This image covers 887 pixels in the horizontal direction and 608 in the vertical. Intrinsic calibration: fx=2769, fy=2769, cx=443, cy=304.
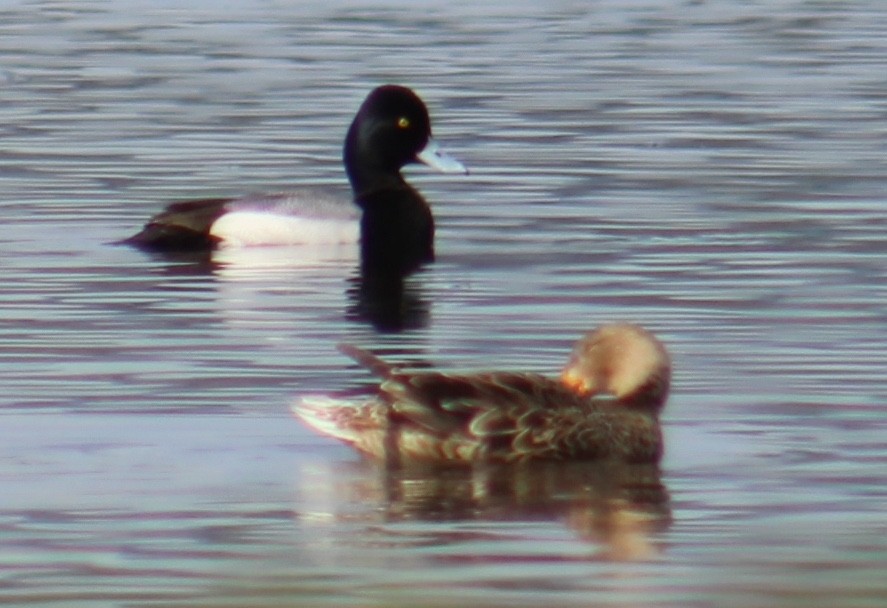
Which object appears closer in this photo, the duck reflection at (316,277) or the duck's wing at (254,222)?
the duck reflection at (316,277)

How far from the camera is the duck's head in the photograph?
17578 millimetres

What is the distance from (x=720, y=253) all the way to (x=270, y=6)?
17.6m

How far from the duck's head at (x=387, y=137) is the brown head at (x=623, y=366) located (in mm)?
7655

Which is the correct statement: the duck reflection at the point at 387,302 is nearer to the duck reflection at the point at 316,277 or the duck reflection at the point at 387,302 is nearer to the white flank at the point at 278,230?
the duck reflection at the point at 316,277

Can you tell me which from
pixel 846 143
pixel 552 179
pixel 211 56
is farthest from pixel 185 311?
pixel 211 56

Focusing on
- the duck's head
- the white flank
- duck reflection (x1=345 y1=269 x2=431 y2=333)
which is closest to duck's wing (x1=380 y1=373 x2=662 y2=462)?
duck reflection (x1=345 y1=269 x2=431 y2=333)

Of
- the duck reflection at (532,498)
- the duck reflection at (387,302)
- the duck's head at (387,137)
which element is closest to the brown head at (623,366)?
the duck reflection at (532,498)

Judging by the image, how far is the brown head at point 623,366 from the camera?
990 cm

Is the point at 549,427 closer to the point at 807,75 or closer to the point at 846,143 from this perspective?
the point at 846,143

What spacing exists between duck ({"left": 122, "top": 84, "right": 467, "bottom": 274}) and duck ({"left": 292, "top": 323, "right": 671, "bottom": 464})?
6.27 metres

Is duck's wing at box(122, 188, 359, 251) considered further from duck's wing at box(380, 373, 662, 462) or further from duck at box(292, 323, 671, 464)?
duck's wing at box(380, 373, 662, 462)

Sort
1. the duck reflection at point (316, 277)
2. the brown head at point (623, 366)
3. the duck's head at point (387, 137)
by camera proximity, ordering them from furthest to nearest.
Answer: the duck's head at point (387, 137), the duck reflection at point (316, 277), the brown head at point (623, 366)

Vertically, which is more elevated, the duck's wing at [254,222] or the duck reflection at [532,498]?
the duck reflection at [532,498]

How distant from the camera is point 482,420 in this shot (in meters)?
9.62
